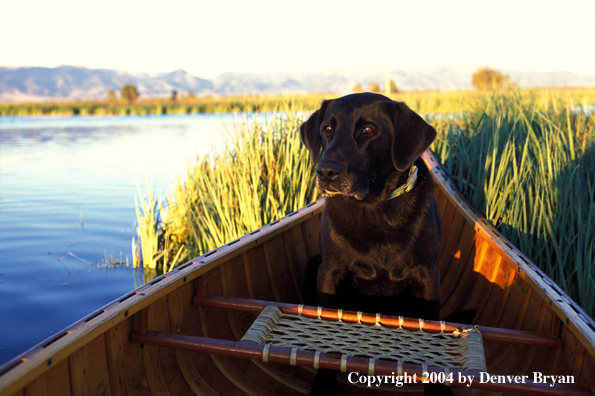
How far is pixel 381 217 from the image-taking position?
250 centimetres

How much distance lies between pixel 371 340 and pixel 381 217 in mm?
746

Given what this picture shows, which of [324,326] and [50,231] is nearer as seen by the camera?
[324,326]

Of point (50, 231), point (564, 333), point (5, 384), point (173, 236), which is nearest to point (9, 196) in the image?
point (50, 231)

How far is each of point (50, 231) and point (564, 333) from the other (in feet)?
26.1

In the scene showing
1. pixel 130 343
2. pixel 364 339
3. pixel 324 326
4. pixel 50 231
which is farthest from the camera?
pixel 50 231

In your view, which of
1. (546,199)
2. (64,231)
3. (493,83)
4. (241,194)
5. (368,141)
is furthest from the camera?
(493,83)

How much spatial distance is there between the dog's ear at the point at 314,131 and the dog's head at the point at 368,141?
18 centimetres

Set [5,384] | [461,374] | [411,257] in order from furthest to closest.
A: 1. [411,257]
2. [461,374]
3. [5,384]

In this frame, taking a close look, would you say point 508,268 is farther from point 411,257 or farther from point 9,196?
point 9,196

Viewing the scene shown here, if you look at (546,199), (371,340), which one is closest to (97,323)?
(371,340)

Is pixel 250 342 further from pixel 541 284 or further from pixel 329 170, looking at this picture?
pixel 541 284

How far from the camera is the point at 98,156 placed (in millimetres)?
16016

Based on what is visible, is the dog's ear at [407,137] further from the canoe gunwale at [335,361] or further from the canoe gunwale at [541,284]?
the canoe gunwale at [335,361]

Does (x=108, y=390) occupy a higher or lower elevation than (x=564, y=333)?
lower
